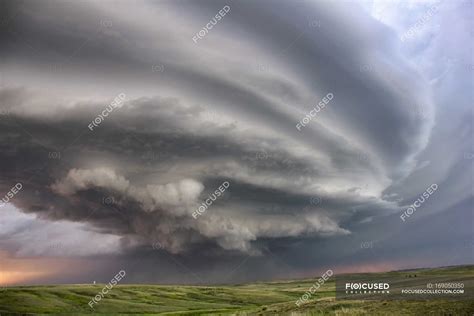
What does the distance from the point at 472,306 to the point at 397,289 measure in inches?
394

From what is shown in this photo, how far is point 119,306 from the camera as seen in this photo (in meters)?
169

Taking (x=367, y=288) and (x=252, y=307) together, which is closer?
(x=367, y=288)

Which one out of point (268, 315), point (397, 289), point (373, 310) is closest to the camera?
point (373, 310)

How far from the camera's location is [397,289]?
37.7m

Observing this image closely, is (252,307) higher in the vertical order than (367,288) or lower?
higher

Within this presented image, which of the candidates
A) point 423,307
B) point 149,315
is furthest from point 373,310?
point 149,315

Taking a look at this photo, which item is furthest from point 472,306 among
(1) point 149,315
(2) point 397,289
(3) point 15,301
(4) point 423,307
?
(3) point 15,301

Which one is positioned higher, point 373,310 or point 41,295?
point 41,295

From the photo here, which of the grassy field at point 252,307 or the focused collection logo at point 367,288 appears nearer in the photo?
the grassy field at point 252,307

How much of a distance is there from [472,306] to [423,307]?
322 centimetres

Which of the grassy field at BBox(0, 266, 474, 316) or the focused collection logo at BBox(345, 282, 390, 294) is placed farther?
the focused collection logo at BBox(345, 282, 390, 294)

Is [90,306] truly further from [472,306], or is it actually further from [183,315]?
[472,306]

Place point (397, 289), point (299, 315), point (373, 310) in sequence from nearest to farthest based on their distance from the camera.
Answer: point (373, 310)
point (299, 315)
point (397, 289)

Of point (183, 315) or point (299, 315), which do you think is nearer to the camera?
point (299, 315)
